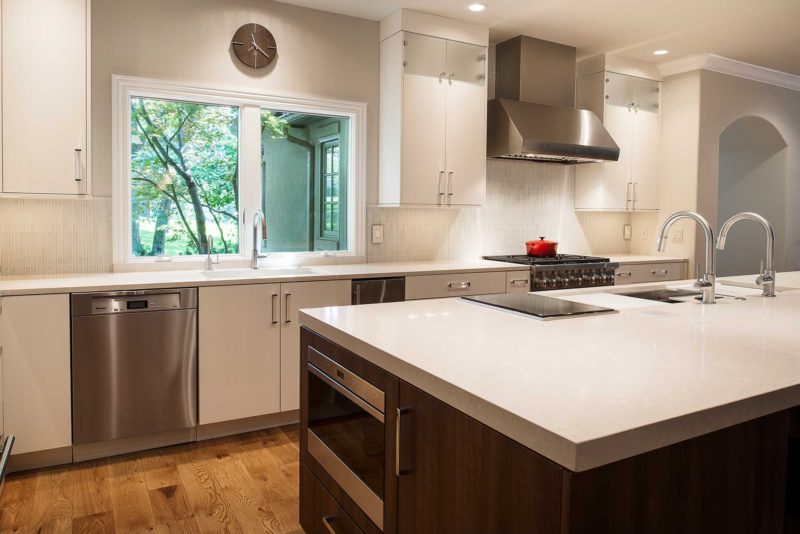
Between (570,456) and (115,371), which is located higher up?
(570,456)

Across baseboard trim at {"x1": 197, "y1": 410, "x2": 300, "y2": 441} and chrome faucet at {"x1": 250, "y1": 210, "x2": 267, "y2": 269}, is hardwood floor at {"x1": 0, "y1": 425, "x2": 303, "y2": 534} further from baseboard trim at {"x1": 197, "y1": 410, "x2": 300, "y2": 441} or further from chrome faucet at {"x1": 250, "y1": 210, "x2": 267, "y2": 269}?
chrome faucet at {"x1": 250, "y1": 210, "x2": 267, "y2": 269}

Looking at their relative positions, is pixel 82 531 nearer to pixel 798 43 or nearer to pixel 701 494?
pixel 701 494

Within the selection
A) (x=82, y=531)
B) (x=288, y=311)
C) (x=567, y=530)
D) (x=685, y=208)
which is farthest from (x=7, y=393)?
(x=685, y=208)

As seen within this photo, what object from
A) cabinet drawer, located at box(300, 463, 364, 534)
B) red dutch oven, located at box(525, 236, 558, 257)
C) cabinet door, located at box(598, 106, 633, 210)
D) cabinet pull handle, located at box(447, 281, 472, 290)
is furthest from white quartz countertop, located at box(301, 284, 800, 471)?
cabinet door, located at box(598, 106, 633, 210)

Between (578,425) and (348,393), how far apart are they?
0.87 meters

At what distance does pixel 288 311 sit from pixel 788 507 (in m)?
2.47

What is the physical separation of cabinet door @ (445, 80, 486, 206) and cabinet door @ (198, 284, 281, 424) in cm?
158

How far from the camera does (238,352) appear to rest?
10.6 feet

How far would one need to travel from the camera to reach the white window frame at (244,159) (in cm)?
339

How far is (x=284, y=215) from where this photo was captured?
13.0 feet

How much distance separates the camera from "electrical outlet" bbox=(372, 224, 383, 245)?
4254 millimetres

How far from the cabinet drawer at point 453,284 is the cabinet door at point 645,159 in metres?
1.91

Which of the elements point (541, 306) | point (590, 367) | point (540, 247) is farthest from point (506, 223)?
point (590, 367)

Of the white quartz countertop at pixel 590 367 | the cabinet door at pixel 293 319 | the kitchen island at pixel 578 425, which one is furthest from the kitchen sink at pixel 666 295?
the cabinet door at pixel 293 319
